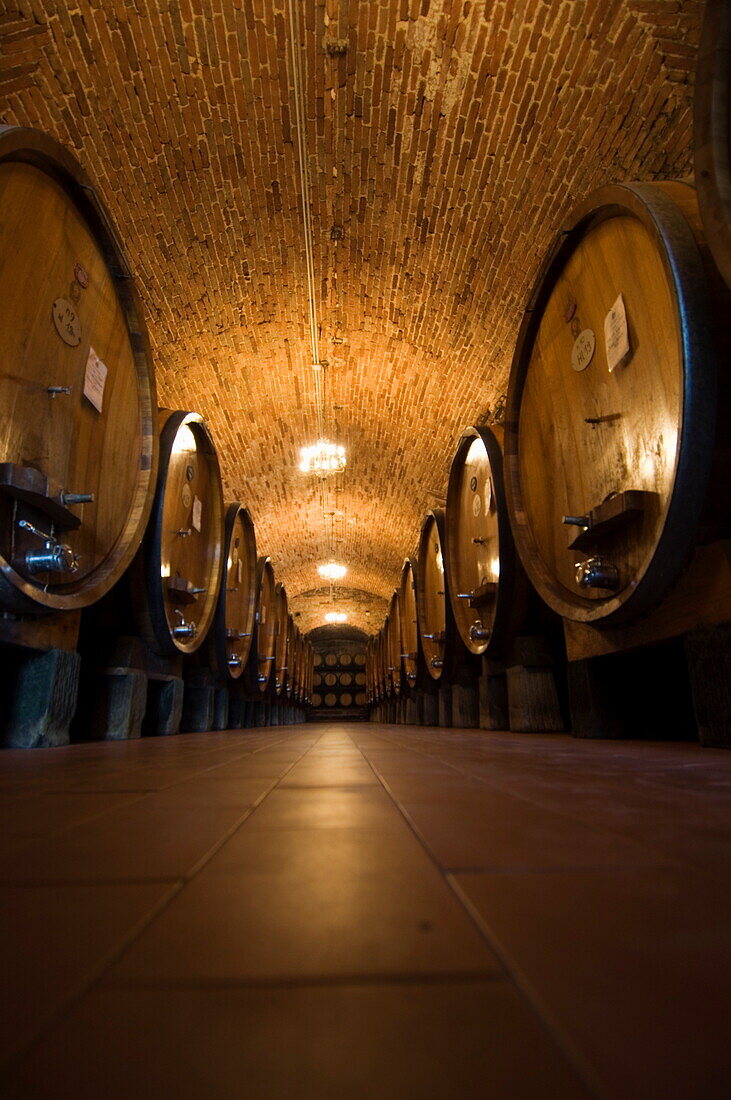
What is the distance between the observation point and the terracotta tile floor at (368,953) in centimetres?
29

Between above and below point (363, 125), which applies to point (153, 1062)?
below

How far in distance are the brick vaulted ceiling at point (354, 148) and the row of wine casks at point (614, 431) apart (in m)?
2.40

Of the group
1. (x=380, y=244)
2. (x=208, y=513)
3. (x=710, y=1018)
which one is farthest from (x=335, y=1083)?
(x=380, y=244)

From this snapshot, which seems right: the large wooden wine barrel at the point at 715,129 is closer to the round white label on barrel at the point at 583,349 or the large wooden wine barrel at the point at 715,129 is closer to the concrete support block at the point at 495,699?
the round white label on barrel at the point at 583,349

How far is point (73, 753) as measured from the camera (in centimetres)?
230

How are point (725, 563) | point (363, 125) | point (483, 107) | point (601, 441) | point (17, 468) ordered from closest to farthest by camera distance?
1. point (725, 563)
2. point (17, 468)
3. point (601, 441)
4. point (483, 107)
5. point (363, 125)

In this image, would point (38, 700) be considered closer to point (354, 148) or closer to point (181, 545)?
point (181, 545)

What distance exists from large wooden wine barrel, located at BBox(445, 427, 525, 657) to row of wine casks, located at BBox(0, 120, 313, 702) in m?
1.82

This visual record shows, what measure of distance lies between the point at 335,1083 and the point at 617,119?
569 cm

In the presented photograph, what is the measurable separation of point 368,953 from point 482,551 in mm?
4022

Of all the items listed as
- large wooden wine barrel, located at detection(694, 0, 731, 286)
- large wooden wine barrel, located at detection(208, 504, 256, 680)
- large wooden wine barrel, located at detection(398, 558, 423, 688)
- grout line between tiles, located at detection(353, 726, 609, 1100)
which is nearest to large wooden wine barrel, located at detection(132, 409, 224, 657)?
large wooden wine barrel, located at detection(208, 504, 256, 680)

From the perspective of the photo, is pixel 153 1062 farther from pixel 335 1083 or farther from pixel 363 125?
pixel 363 125

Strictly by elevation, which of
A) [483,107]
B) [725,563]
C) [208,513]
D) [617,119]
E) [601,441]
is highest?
[483,107]

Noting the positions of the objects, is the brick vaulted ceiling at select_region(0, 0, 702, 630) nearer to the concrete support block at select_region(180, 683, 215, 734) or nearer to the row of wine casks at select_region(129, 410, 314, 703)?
the row of wine casks at select_region(129, 410, 314, 703)
